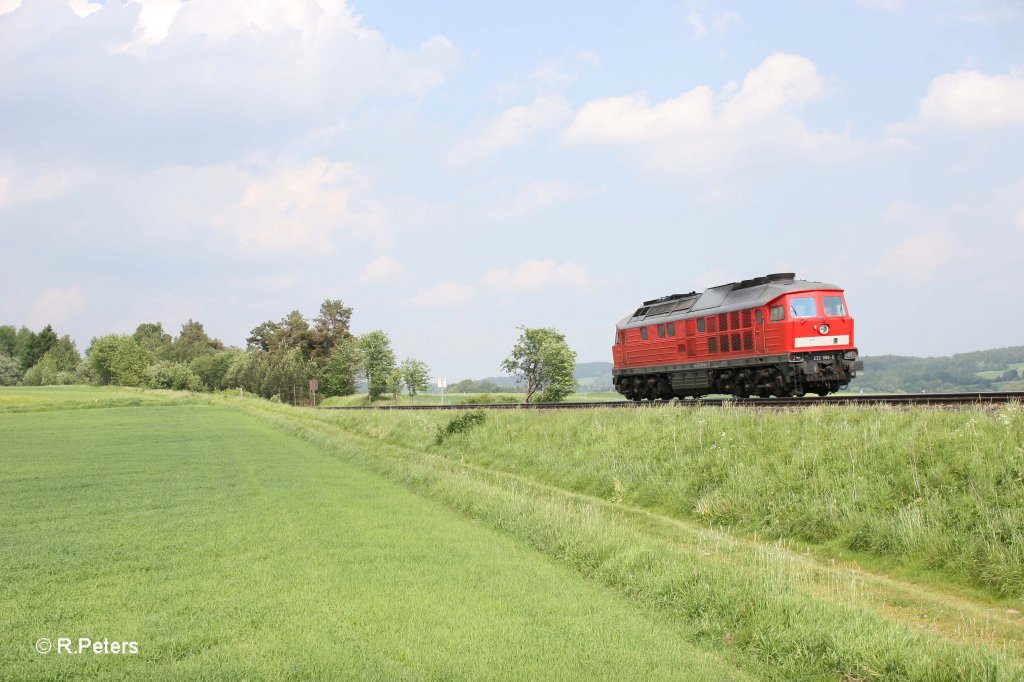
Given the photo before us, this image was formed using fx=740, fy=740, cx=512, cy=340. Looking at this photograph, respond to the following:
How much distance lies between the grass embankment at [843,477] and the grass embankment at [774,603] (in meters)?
0.92

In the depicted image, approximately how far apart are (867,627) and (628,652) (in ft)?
7.86

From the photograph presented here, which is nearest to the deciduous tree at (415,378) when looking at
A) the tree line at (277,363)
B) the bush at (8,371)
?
the tree line at (277,363)

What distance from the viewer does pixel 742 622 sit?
7.80 metres

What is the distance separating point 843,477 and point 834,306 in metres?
14.2

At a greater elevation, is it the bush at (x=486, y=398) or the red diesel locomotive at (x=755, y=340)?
the red diesel locomotive at (x=755, y=340)

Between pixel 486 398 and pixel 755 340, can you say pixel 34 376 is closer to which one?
pixel 486 398

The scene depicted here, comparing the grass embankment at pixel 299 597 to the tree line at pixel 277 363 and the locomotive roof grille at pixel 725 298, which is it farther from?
the tree line at pixel 277 363

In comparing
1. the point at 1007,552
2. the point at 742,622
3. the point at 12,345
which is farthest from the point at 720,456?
the point at 12,345

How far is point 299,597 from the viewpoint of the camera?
8.00 metres

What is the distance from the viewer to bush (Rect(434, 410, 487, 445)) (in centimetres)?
2769

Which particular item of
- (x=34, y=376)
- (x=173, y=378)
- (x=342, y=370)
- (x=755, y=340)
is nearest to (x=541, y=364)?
(x=342, y=370)

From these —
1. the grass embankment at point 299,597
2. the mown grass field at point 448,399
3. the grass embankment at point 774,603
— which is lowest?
the grass embankment at point 774,603

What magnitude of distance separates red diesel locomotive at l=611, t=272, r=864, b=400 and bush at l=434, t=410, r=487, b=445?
8600mm

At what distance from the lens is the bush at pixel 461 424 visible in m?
27.7
